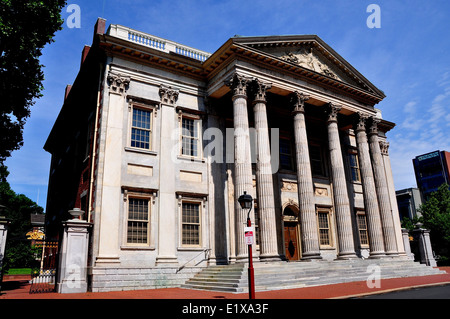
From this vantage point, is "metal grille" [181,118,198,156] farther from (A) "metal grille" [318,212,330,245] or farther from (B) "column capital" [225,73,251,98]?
(A) "metal grille" [318,212,330,245]

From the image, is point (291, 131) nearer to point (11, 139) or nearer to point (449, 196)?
point (11, 139)

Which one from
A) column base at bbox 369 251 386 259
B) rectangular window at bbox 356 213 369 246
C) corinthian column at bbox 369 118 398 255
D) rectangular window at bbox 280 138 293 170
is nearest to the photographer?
column base at bbox 369 251 386 259

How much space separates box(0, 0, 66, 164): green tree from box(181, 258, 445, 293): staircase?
13.5 meters

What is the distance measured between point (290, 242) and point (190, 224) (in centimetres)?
758

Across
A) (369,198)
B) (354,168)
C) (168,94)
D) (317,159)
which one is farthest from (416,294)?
(354,168)

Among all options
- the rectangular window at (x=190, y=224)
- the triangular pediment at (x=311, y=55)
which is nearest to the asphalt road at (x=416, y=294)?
the rectangular window at (x=190, y=224)

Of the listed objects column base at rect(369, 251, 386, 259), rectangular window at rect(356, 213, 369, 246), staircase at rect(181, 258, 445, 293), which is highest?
rectangular window at rect(356, 213, 369, 246)

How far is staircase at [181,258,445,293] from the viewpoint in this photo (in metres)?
15.3

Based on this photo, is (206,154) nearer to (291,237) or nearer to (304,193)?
(304,193)

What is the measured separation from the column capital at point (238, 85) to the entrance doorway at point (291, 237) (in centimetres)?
899

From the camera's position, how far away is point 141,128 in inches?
794

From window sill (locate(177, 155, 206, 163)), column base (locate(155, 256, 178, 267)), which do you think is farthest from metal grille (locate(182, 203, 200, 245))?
window sill (locate(177, 155, 206, 163))
